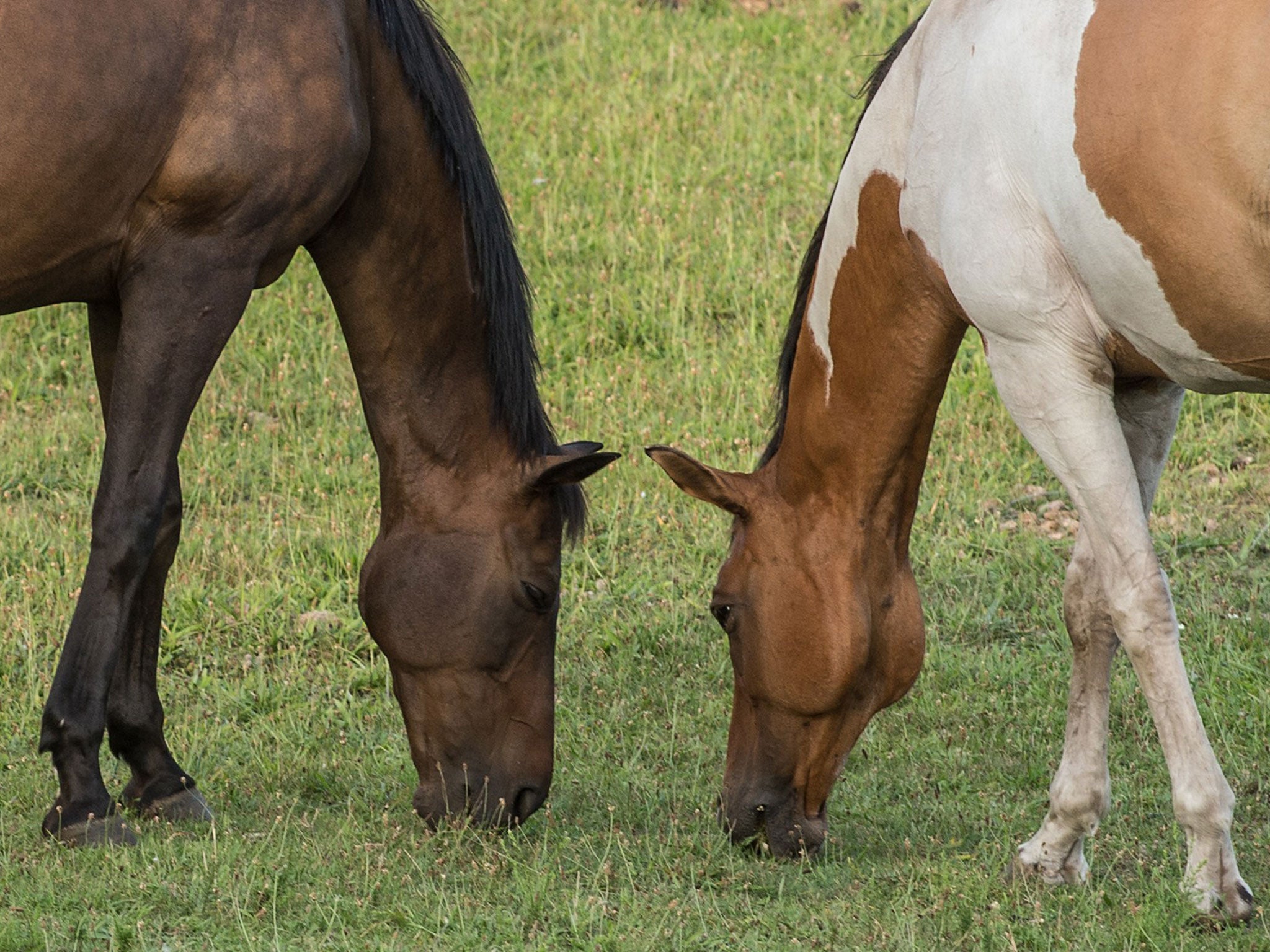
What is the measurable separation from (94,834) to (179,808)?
45cm

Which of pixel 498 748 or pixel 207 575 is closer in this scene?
pixel 498 748

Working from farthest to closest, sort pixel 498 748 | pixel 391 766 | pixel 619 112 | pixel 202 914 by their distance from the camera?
pixel 619 112, pixel 391 766, pixel 498 748, pixel 202 914

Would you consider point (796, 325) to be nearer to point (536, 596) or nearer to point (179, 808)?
point (536, 596)

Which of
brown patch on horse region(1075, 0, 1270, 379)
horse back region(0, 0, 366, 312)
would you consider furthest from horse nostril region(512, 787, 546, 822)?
brown patch on horse region(1075, 0, 1270, 379)

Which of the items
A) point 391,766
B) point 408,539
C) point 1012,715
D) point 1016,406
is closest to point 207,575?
point 391,766

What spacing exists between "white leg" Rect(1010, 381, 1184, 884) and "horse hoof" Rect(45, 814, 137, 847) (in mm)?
2357

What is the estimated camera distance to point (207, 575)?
21.7 feet

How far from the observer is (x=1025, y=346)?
12.3 ft

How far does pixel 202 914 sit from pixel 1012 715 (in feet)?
9.48

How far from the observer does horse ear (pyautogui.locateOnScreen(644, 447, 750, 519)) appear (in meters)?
4.39

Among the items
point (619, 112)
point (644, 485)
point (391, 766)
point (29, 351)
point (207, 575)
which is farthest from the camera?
point (619, 112)

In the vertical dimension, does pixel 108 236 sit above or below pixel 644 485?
above

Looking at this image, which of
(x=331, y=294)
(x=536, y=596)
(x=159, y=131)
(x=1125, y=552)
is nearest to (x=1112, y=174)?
(x=1125, y=552)

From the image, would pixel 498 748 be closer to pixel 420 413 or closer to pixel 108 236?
pixel 420 413
